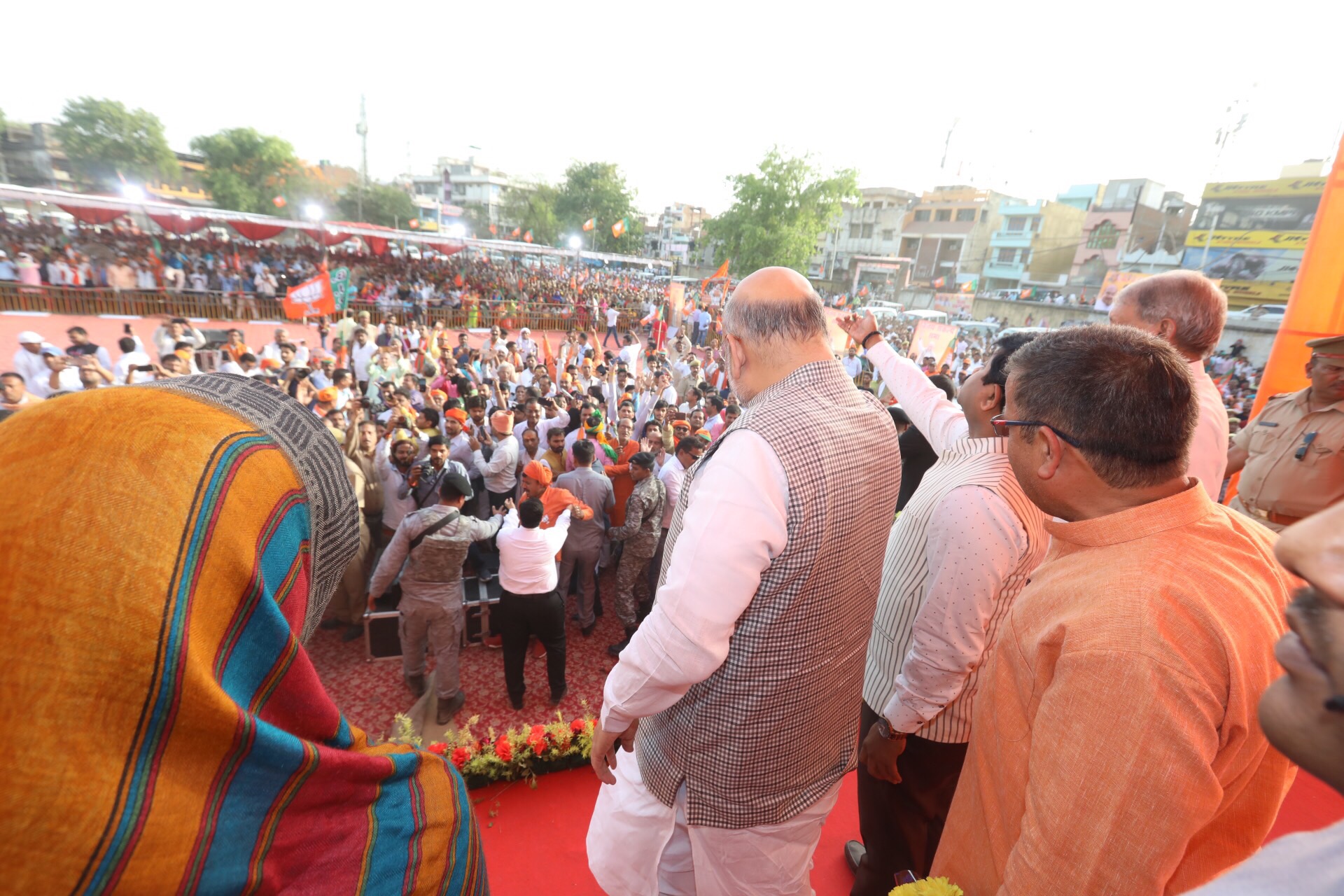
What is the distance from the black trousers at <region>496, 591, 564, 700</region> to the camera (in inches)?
160

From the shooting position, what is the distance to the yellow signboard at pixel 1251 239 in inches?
1028

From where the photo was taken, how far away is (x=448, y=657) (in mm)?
4066

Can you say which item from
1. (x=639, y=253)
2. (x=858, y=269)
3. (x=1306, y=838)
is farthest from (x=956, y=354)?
(x=639, y=253)

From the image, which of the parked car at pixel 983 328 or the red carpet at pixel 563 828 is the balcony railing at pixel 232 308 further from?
the red carpet at pixel 563 828

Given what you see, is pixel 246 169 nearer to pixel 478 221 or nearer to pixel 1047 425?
pixel 478 221

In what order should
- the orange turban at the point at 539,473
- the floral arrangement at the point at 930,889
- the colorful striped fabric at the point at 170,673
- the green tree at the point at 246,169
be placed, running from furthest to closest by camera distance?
the green tree at the point at 246,169
the orange turban at the point at 539,473
the floral arrangement at the point at 930,889
the colorful striped fabric at the point at 170,673

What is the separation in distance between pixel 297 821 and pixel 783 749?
1376 mm

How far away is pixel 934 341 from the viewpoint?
11500mm

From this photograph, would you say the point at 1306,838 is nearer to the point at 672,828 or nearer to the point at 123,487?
the point at 123,487

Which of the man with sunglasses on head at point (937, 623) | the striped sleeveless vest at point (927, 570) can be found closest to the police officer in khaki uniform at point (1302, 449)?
the man with sunglasses on head at point (937, 623)

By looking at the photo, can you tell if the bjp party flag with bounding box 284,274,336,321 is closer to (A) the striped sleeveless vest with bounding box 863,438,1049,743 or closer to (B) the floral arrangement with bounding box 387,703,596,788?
(B) the floral arrangement with bounding box 387,703,596,788

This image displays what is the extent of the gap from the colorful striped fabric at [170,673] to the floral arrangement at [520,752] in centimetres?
252

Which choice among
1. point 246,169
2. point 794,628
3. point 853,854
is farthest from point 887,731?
point 246,169

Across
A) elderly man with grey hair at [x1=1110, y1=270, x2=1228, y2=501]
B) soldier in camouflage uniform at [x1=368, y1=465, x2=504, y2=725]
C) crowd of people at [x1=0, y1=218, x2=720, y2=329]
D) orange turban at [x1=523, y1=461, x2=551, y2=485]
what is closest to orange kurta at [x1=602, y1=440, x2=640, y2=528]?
orange turban at [x1=523, y1=461, x2=551, y2=485]
